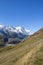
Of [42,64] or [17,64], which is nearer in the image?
[42,64]

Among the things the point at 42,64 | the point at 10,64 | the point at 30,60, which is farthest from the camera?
the point at 10,64

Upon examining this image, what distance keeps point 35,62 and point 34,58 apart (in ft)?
3.97

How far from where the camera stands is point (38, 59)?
26.2 m

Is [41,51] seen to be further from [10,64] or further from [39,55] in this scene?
[10,64]

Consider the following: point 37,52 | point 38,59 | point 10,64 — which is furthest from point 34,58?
point 10,64

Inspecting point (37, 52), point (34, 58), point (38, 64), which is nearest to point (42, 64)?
Result: point (38, 64)

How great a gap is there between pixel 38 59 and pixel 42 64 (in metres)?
1.70

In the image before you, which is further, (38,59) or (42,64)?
(38,59)

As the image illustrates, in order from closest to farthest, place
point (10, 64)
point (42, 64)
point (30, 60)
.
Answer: point (42, 64)
point (30, 60)
point (10, 64)

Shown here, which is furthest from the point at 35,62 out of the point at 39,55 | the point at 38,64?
the point at 39,55

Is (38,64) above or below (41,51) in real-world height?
below

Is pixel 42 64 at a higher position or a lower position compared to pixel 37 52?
lower

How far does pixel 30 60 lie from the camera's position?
26.2 m

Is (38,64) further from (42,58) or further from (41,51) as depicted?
(41,51)
